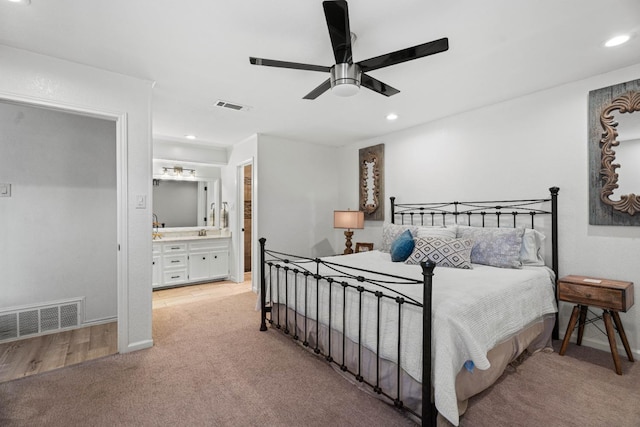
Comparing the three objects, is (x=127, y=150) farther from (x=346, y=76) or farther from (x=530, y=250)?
(x=530, y=250)

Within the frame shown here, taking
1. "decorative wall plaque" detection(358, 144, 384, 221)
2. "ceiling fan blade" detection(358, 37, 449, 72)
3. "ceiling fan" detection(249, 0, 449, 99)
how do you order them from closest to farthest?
"ceiling fan" detection(249, 0, 449, 99) → "ceiling fan blade" detection(358, 37, 449, 72) → "decorative wall plaque" detection(358, 144, 384, 221)

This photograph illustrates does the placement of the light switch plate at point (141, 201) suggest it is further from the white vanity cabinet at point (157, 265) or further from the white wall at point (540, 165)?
the white wall at point (540, 165)

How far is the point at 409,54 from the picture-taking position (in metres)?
1.83

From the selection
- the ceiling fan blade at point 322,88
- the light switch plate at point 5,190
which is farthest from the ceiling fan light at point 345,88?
the light switch plate at point 5,190

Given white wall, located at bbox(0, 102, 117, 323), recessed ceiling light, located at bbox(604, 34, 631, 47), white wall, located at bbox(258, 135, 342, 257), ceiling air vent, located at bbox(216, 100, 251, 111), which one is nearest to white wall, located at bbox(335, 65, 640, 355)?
recessed ceiling light, located at bbox(604, 34, 631, 47)

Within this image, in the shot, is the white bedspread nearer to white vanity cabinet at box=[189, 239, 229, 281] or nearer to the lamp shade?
the lamp shade

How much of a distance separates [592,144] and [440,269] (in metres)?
1.74

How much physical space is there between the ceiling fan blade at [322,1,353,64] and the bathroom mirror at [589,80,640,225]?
7.62 feet

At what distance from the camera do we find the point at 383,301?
1.95 m

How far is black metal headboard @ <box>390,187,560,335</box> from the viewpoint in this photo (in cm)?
289

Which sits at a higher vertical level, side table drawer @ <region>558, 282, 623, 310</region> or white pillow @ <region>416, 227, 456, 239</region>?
white pillow @ <region>416, 227, 456, 239</region>

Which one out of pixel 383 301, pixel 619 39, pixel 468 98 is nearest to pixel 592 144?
pixel 619 39

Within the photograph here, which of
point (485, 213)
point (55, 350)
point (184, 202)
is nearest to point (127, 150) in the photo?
point (55, 350)

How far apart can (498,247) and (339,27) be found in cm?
233
